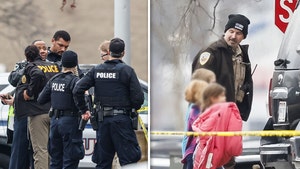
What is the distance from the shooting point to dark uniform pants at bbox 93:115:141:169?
8.31m

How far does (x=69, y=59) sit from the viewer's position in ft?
29.5

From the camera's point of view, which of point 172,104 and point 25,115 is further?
point 25,115

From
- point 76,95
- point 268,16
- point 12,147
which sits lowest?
point 12,147

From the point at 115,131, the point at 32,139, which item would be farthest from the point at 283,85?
the point at 32,139

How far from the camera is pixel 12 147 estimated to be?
9.81 meters

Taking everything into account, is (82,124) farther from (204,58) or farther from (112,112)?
(204,58)

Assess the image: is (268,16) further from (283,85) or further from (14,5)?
(14,5)

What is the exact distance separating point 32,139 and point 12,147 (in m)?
0.28

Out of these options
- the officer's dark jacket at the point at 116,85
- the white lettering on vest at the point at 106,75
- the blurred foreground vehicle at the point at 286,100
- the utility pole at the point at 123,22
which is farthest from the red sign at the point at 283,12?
the utility pole at the point at 123,22

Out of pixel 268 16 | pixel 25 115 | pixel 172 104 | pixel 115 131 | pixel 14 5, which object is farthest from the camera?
pixel 14 5

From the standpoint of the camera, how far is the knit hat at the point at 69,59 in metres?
8.95

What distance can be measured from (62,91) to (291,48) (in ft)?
13.7

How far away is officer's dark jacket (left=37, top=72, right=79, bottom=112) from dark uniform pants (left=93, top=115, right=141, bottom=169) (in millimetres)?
695

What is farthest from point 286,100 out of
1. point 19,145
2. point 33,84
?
point 19,145
